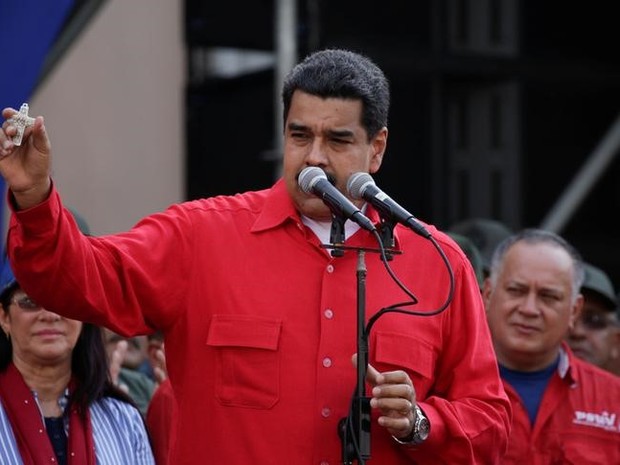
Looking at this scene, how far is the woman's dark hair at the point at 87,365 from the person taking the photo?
5098mm

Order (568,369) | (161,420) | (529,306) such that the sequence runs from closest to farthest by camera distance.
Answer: (161,420) → (568,369) → (529,306)

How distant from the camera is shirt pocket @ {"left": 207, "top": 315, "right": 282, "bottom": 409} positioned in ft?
12.9

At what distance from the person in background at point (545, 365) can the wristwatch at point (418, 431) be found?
1.64 meters

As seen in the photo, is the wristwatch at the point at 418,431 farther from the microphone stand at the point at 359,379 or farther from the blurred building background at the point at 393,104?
the blurred building background at the point at 393,104

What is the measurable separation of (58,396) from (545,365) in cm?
200

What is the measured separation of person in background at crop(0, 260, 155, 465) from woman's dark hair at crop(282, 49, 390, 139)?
58.2 inches

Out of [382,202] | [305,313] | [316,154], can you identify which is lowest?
[305,313]

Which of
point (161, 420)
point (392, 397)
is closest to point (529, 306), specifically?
point (161, 420)

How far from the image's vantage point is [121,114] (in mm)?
9656

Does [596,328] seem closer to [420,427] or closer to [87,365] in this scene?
[87,365]

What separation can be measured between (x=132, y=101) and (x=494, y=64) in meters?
2.95

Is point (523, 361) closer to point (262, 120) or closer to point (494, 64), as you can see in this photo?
point (262, 120)

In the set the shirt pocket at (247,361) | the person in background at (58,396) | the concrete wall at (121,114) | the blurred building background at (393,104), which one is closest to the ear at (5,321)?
the person in background at (58,396)

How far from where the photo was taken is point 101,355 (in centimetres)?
525
